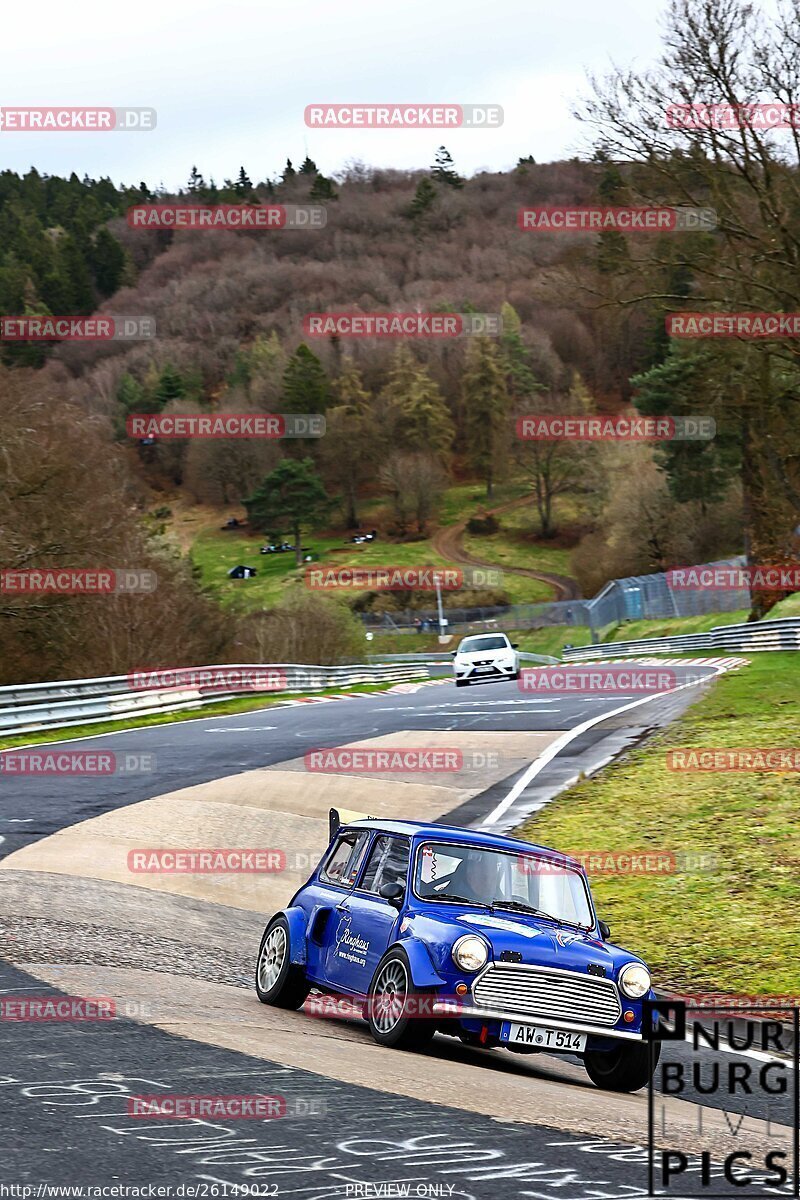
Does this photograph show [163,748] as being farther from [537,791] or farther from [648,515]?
[648,515]

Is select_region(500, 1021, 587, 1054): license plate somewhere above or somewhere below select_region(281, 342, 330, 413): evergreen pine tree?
below

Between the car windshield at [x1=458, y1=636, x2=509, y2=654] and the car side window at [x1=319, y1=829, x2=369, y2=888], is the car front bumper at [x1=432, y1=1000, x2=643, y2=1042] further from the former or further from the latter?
the car windshield at [x1=458, y1=636, x2=509, y2=654]

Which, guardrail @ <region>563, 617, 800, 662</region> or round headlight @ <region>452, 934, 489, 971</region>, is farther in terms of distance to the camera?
guardrail @ <region>563, 617, 800, 662</region>

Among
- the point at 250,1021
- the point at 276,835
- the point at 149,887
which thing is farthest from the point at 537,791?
the point at 250,1021

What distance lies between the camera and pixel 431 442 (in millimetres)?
152625

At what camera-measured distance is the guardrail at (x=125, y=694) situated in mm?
28859

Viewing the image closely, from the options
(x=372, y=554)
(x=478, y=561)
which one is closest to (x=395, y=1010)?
(x=478, y=561)

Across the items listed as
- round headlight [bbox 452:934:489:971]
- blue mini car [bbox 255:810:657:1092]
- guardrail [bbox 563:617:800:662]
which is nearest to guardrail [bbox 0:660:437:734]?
guardrail [bbox 563:617:800:662]

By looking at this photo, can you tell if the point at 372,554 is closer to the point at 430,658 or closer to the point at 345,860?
the point at 430,658

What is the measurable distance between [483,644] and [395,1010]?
124 ft

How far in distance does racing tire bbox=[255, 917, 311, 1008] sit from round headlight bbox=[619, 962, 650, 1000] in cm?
230

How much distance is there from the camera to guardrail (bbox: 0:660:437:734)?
28.9m

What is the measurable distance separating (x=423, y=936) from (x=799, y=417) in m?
25.2

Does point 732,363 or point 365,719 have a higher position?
point 732,363
